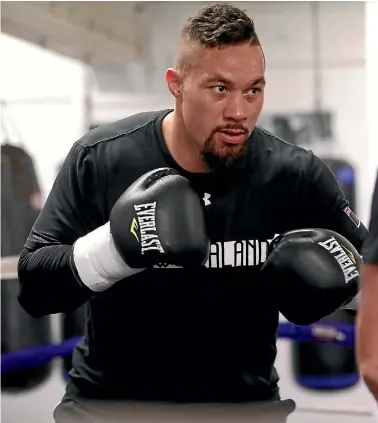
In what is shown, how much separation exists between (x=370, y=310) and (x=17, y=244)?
→ 1.44 meters

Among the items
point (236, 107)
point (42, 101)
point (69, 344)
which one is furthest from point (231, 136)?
point (42, 101)

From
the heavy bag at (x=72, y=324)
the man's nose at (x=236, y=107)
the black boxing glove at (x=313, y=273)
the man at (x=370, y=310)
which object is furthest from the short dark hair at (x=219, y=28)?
the heavy bag at (x=72, y=324)

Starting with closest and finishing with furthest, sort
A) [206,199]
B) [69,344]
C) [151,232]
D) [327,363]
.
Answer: [151,232], [206,199], [69,344], [327,363]

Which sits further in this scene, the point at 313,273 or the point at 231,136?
the point at 231,136

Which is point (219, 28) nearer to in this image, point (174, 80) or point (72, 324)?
point (174, 80)

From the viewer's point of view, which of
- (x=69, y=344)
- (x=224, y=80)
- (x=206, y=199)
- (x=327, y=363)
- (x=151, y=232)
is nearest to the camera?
(x=151, y=232)

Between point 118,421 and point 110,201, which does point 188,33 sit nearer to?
point 110,201

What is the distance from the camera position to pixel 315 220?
4.24 ft

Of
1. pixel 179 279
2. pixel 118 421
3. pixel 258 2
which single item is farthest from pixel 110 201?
pixel 258 2

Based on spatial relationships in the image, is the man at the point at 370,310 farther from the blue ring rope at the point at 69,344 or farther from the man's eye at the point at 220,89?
the blue ring rope at the point at 69,344

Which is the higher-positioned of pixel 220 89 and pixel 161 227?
pixel 220 89

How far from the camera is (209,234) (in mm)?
1259

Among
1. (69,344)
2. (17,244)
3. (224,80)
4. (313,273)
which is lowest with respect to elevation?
(69,344)

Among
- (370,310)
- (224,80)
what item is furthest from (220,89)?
(370,310)
